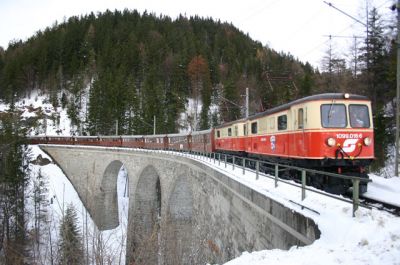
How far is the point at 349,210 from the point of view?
17.8 ft

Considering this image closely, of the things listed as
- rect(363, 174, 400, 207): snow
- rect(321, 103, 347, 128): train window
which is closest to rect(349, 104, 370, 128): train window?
rect(321, 103, 347, 128): train window

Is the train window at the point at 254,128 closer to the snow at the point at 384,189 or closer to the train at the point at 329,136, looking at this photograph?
the train at the point at 329,136

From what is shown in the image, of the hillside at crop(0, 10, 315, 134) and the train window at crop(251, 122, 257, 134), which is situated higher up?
the hillside at crop(0, 10, 315, 134)

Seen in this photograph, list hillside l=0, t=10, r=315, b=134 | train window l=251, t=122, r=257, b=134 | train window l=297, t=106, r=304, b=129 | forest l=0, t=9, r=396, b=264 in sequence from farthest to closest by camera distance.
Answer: hillside l=0, t=10, r=315, b=134
forest l=0, t=9, r=396, b=264
train window l=251, t=122, r=257, b=134
train window l=297, t=106, r=304, b=129

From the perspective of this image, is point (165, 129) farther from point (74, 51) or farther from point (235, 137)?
point (74, 51)

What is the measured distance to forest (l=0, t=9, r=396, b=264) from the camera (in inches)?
1372

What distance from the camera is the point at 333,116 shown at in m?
9.60

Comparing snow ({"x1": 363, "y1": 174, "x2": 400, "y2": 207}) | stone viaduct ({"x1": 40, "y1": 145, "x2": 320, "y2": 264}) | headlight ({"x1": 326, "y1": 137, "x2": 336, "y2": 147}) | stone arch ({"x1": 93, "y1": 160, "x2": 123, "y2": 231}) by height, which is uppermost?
headlight ({"x1": 326, "y1": 137, "x2": 336, "y2": 147})

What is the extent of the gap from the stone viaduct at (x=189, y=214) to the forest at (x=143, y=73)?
9.47m

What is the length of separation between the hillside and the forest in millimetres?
217

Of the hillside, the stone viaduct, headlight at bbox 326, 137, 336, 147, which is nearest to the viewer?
the stone viaduct

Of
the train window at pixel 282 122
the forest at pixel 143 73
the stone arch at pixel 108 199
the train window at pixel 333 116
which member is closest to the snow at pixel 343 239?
the train window at pixel 333 116

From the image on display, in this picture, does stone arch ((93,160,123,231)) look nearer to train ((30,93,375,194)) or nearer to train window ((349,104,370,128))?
train ((30,93,375,194))

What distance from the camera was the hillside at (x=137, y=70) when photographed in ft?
205
